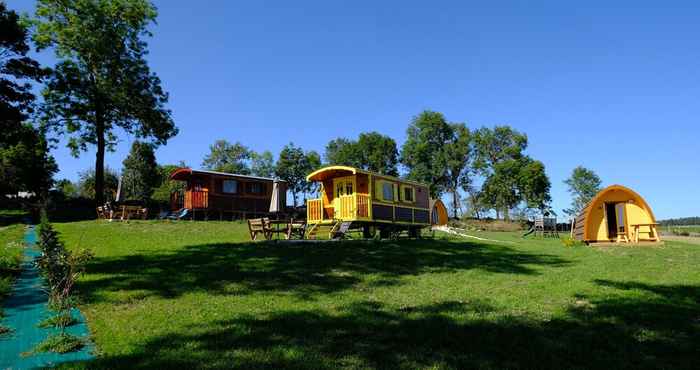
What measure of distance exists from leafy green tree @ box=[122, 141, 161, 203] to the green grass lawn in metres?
43.3

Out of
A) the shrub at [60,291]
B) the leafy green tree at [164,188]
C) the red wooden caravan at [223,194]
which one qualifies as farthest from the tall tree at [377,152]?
the shrub at [60,291]

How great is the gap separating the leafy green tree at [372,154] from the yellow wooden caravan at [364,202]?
41.7m

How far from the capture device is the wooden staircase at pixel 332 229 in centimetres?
1786

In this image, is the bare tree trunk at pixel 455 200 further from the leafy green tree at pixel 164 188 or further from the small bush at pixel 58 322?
the small bush at pixel 58 322

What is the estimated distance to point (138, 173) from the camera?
5206cm

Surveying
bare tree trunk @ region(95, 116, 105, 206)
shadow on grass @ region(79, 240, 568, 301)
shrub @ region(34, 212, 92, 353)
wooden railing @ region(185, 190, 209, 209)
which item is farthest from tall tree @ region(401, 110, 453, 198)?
shrub @ region(34, 212, 92, 353)

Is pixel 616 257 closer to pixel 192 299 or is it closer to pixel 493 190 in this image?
pixel 192 299

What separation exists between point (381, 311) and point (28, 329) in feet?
17.0

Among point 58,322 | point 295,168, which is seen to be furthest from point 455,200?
point 58,322

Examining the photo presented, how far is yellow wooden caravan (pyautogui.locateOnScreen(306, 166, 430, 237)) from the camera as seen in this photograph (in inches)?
747

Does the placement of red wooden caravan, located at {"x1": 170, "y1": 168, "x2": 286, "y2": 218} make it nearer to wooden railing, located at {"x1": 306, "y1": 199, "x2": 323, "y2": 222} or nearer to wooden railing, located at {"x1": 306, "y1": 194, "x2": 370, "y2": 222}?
wooden railing, located at {"x1": 306, "y1": 199, "x2": 323, "y2": 222}

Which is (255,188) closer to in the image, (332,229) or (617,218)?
(332,229)

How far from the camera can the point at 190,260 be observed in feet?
37.1

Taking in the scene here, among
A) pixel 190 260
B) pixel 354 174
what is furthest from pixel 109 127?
pixel 190 260
